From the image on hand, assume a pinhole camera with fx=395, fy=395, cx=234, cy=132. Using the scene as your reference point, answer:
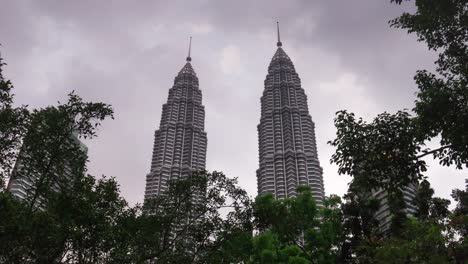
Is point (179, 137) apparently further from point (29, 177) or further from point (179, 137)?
point (29, 177)

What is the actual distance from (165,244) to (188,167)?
89.6m

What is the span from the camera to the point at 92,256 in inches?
567

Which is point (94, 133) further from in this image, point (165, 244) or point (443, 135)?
point (443, 135)

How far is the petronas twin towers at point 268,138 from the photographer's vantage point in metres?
105

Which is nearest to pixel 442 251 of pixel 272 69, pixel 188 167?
pixel 188 167

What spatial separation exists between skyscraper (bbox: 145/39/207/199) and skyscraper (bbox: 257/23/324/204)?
59.7 feet

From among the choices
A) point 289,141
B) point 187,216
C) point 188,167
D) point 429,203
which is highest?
point 289,141

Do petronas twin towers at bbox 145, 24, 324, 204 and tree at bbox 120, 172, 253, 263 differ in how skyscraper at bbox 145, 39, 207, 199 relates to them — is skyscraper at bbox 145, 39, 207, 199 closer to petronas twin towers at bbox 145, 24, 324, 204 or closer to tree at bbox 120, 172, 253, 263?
petronas twin towers at bbox 145, 24, 324, 204

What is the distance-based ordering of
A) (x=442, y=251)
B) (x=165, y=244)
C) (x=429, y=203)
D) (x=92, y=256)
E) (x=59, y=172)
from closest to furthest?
1. (x=59, y=172)
2. (x=92, y=256)
3. (x=442, y=251)
4. (x=165, y=244)
5. (x=429, y=203)

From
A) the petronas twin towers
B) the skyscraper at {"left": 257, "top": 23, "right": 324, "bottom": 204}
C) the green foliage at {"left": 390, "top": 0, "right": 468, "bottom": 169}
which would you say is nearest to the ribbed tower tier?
the petronas twin towers

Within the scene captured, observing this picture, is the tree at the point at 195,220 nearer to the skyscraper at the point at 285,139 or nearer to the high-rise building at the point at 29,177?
the high-rise building at the point at 29,177

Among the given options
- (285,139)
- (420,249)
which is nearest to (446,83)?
(420,249)

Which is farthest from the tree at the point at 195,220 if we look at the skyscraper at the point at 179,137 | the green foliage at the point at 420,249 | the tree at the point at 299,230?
the skyscraper at the point at 179,137

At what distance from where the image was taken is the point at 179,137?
110750 mm
